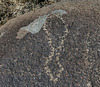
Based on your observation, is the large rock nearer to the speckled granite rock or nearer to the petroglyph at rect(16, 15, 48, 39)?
the petroglyph at rect(16, 15, 48, 39)

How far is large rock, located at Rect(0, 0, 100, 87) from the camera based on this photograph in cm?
92

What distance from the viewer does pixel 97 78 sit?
2.92 feet

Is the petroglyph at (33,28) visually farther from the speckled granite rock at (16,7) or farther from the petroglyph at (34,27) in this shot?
the speckled granite rock at (16,7)

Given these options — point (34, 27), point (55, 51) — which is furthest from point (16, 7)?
point (55, 51)

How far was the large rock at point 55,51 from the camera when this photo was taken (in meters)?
0.92

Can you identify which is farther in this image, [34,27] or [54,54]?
[34,27]

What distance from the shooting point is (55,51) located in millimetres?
981

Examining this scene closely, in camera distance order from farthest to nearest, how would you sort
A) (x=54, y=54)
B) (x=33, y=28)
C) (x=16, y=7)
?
1. (x=16, y=7)
2. (x=33, y=28)
3. (x=54, y=54)

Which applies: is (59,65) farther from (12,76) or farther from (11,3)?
(11,3)

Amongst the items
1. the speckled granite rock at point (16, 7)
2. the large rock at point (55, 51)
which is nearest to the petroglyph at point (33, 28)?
the large rock at point (55, 51)

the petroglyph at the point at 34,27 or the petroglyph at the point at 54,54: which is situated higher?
the petroglyph at the point at 34,27

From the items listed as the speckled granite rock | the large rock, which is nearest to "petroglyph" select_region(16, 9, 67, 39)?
the large rock

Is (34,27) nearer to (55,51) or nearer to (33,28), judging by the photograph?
(33,28)

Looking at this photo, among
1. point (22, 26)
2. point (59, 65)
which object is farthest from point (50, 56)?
point (22, 26)
